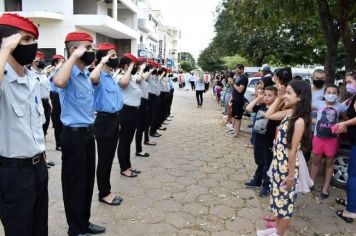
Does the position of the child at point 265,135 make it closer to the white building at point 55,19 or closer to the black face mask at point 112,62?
the black face mask at point 112,62

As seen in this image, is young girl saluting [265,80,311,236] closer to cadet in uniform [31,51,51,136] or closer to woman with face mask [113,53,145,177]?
woman with face mask [113,53,145,177]

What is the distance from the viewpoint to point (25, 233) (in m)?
2.55

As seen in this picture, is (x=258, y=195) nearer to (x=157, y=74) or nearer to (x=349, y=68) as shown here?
(x=349, y=68)

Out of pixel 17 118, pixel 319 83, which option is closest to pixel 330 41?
pixel 319 83

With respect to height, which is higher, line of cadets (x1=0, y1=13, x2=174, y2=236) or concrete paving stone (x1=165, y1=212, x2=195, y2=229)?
line of cadets (x1=0, y1=13, x2=174, y2=236)

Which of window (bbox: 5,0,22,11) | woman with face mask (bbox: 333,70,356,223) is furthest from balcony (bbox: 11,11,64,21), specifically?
woman with face mask (bbox: 333,70,356,223)

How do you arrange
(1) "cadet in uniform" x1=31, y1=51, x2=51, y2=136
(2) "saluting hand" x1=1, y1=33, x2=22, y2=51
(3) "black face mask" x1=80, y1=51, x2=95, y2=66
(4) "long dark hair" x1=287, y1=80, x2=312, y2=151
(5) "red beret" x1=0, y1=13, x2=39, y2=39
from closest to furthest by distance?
(2) "saluting hand" x1=1, y1=33, x2=22, y2=51 → (5) "red beret" x1=0, y1=13, x2=39, y2=39 → (4) "long dark hair" x1=287, y1=80, x2=312, y2=151 → (3) "black face mask" x1=80, y1=51, x2=95, y2=66 → (1) "cadet in uniform" x1=31, y1=51, x2=51, y2=136

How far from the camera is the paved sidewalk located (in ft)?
13.4

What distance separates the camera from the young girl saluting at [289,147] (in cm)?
340

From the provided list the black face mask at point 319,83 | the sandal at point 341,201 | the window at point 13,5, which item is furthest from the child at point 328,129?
the window at point 13,5

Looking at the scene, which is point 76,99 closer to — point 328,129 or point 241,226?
point 241,226

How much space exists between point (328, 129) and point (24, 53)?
4.30m

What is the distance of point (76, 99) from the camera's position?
3496mm

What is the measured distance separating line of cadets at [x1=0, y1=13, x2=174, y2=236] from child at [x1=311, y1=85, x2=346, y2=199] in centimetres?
295
